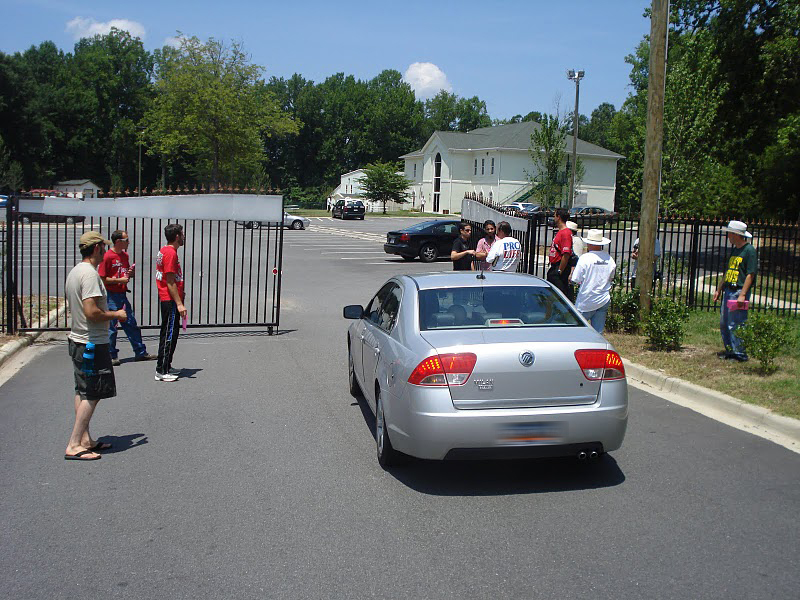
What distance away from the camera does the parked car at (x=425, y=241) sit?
87.9 ft

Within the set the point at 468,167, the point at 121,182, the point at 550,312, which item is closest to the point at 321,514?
the point at 550,312

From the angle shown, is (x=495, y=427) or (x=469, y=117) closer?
(x=495, y=427)

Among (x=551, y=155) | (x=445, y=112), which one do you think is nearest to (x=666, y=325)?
(x=551, y=155)

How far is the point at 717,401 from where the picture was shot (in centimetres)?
811

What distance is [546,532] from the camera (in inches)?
192

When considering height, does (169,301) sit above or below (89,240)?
below

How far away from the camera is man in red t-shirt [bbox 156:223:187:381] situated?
9234 millimetres

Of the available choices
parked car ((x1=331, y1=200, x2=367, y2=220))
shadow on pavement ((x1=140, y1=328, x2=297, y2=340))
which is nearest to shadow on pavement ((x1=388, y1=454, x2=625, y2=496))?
shadow on pavement ((x1=140, y1=328, x2=297, y2=340))

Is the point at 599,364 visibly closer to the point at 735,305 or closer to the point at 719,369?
the point at 719,369

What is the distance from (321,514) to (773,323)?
6.34 meters

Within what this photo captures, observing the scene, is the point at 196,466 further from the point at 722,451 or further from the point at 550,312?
the point at 722,451

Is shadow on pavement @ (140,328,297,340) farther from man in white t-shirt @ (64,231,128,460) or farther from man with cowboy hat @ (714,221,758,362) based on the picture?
man with cowboy hat @ (714,221,758,362)

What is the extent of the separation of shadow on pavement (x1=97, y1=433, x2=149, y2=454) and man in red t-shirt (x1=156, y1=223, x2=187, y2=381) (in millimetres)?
2354

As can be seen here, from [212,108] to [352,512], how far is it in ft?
187
